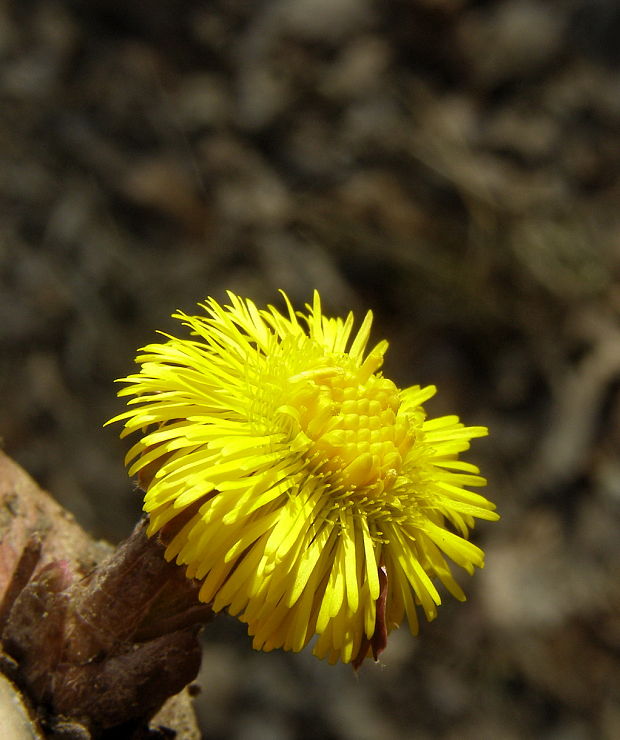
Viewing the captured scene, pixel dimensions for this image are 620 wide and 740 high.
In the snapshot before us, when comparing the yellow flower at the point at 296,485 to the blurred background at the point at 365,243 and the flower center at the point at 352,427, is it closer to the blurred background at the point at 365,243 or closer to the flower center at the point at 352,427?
the flower center at the point at 352,427

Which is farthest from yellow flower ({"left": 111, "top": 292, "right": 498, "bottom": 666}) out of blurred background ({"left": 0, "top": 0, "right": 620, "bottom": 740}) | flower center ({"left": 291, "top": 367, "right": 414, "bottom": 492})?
blurred background ({"left": 0, "top": 0, "right": 620, "bottom": 740})

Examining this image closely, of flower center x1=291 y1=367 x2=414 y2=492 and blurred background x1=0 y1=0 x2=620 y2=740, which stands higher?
blurred background x1=0 y1=0 x2=620 y2=740

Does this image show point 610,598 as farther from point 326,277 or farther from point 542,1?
point 542,1

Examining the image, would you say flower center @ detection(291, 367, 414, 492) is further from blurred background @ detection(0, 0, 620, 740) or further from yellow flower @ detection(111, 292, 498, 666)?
blurred background @ detection(0, 0, 620, 740)

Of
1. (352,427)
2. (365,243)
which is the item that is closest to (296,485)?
(352,427)

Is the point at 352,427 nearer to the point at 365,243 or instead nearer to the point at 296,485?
the point at 296,485

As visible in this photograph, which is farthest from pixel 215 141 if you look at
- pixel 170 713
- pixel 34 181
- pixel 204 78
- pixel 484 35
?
pixel 170 713
